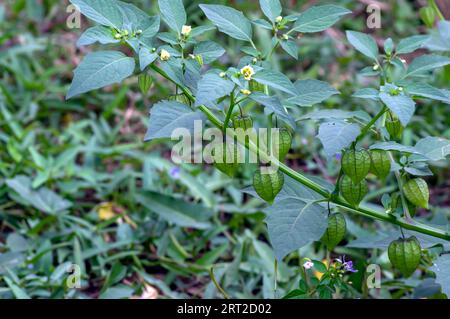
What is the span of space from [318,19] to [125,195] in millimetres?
1329

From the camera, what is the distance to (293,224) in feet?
4.54

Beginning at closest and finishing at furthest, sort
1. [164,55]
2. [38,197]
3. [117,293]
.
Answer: [164,55], [117,293], [38,197]

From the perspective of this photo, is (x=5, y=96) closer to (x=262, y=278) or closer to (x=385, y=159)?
(x=262, y=278)

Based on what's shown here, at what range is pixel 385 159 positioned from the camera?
1.40 meters

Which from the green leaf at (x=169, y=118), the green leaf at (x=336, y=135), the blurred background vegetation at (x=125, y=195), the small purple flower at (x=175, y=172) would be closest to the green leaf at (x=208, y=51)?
the green leaf at (x=169, y=118)

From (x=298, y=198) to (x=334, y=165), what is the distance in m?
1.36

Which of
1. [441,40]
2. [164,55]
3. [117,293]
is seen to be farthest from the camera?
[117,293]

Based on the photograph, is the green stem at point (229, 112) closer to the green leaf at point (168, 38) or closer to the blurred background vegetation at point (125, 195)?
the green leaf at point (168, 38)

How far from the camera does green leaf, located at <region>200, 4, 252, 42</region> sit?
1.41 meters

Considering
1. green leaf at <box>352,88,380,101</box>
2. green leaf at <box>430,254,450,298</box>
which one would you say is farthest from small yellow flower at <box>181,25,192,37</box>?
green leaf at <box>430,254,450,298</box>

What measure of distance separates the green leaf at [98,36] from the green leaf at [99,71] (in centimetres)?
2

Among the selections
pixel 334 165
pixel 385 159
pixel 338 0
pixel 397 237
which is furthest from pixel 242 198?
pixel 338 0

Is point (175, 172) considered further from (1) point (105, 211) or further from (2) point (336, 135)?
(2) point (336, 135)

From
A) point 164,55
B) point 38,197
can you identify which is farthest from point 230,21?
point 38,197
